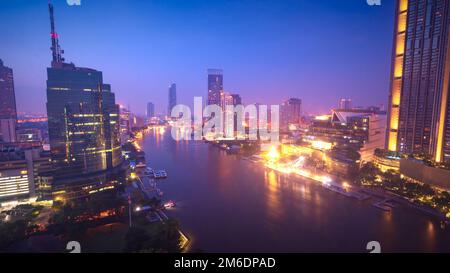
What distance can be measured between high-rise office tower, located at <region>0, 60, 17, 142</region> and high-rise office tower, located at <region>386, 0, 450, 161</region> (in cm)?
1652

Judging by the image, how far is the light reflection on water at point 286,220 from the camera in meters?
3.79

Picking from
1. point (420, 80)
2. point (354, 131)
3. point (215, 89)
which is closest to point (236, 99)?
point (215, 89)

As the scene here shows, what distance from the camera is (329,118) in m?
12.3

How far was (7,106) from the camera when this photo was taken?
12.3 m

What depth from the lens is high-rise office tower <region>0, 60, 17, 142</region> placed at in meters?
11.2

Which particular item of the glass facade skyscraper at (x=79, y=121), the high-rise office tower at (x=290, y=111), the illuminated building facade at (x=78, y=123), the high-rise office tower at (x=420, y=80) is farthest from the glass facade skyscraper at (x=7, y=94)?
the high-rise office tower at (x=290, y=111)

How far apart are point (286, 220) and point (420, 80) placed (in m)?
7.14

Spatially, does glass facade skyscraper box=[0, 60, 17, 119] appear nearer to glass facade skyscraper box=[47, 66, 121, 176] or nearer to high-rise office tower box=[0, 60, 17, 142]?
high-rise office tower box=[0, 60, 17, 142]

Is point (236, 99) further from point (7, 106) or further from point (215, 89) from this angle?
point (7, 106)

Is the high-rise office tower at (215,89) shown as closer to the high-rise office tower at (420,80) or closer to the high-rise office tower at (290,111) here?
the high-rise office tower at (290,111)

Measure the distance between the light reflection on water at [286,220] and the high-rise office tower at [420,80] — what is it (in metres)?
3.95

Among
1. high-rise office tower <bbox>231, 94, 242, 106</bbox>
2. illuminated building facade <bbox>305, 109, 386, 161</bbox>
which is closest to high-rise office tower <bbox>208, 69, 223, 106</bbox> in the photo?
high-rise office tower <bbox>231, 94, 242, 106</bbox>
